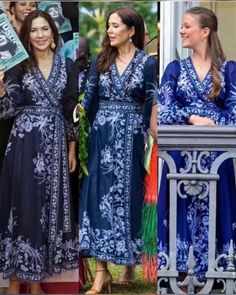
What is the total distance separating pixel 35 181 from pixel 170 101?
907 mm

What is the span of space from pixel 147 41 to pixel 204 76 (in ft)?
1.29

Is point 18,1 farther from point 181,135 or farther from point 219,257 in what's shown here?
point 219,257

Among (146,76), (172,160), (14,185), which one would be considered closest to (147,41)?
(146,76)

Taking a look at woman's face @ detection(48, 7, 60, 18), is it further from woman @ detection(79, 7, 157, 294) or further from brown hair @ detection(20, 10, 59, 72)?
woman @ detection(79, 7, 157, 294)

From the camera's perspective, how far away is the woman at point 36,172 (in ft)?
21.2

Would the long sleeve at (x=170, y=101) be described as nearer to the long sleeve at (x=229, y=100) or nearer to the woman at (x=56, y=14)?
the long sleeve at (x=229, y=100)

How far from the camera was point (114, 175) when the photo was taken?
6.50 m

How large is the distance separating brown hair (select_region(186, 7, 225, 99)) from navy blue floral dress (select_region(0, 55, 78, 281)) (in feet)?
2.68

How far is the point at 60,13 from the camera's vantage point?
21.0 feet

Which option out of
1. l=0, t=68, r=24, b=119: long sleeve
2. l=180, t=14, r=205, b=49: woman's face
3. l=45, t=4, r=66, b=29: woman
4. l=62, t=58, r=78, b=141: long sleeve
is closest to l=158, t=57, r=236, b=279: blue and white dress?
l=180, t=14, r=205, b=49: woman's face

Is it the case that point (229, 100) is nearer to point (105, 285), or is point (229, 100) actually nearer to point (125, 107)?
point (125, 107)

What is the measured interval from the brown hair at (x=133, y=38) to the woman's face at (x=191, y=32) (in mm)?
253

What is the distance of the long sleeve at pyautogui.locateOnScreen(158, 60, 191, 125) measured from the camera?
648cm

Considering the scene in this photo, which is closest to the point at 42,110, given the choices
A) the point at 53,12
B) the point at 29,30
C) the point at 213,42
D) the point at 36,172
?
the point at 36,172
